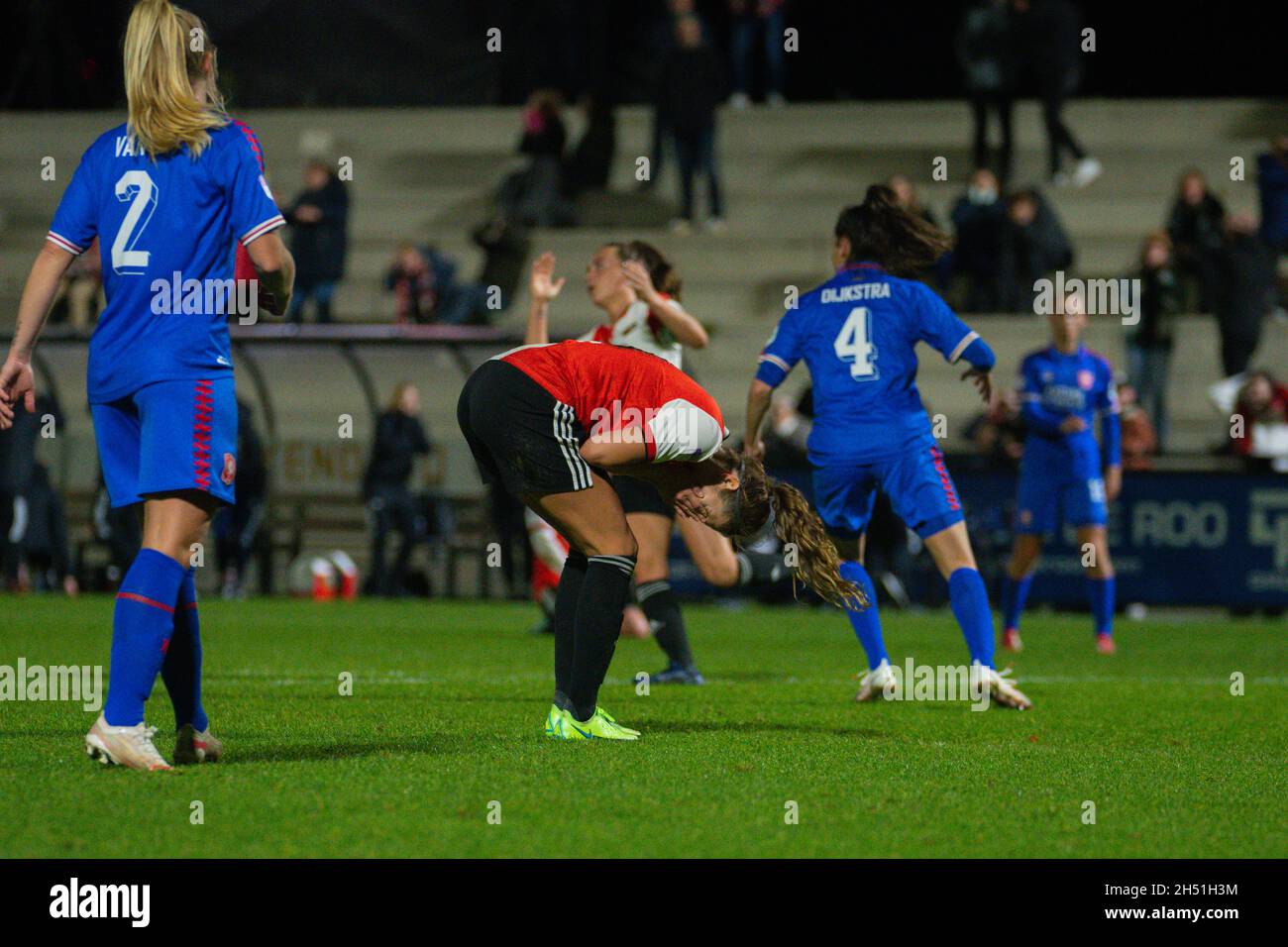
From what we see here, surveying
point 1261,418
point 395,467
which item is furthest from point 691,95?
point 1261,418

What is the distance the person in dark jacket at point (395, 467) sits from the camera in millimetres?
19797

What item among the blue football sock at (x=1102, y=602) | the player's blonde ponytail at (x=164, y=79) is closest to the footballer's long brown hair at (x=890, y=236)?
the player's blonde ponytail at (x=164, y=79)

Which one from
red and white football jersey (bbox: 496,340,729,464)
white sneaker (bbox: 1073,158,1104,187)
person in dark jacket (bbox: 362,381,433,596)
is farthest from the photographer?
white sneaker (bbox: 1073,158,1104,187)

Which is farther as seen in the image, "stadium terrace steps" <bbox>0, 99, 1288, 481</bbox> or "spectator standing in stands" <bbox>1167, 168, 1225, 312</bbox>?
"stadium terrace steps" <bbox>0, 99, 1288, 481</bbox>

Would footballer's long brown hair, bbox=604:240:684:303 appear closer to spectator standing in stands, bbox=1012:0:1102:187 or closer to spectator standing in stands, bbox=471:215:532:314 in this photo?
spectator standing in stands, bbox=471:215:532:314

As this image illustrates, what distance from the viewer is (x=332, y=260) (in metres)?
23.4

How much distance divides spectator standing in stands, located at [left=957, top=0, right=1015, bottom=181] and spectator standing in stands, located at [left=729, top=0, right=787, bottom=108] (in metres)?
3.02

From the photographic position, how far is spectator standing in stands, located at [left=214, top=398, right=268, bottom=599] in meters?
20.0

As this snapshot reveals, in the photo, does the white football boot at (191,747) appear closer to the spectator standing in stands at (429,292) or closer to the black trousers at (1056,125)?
the spectator standing in stands at (429,292)

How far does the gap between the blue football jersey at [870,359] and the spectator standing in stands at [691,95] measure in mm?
15249

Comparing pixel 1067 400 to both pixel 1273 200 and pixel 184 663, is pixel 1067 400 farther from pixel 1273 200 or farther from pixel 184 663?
pixel 1273 200

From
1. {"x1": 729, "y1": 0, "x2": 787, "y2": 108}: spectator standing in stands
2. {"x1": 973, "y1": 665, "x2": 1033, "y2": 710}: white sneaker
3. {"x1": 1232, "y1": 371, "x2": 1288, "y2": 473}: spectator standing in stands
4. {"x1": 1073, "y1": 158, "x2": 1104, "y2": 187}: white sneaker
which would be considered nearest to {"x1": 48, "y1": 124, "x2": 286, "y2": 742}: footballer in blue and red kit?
{"x1": 973, "y1": 665, "x2": 1033, "y2": 710}: white sneaker

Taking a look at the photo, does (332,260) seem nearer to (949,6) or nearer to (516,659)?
(949,6)
